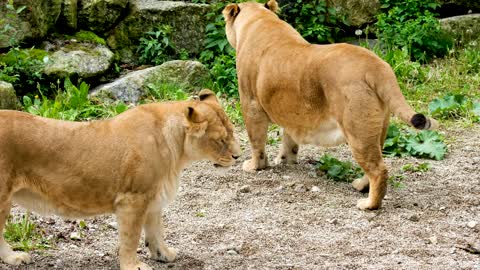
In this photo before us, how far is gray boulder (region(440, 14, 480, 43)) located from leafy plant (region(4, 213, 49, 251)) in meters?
7.25

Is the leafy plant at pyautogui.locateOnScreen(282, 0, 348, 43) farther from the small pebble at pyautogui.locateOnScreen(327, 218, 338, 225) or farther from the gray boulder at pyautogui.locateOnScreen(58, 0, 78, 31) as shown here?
the small pebble at pyautogui.locateOnScreen(327, 218, 338, 225)

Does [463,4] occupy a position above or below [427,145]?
below

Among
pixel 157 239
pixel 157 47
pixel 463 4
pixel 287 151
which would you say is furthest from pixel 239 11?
pixel 463 4

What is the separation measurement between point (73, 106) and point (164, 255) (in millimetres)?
3962

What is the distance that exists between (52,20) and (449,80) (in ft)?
16.5

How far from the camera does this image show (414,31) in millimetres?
11109

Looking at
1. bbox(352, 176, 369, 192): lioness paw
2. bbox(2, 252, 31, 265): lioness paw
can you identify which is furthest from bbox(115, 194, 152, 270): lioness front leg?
bbox(352, 176, 369, 192): lioness paw

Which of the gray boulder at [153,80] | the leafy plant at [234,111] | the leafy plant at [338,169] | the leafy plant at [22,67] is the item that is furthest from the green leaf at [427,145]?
the leafy plant at [22,67]

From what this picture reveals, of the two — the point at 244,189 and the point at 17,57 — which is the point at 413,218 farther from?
the point at 17,57

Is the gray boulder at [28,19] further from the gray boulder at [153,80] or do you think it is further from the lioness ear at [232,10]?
the lioness ear at [232,10]

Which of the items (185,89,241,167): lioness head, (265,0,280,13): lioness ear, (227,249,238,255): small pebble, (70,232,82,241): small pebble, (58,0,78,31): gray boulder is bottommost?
(58,0,78,31): gray boulder

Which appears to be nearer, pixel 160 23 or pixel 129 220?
pixel 129 220

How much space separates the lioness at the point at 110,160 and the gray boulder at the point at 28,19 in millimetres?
4859

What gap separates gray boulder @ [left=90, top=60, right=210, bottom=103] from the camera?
9.83 metres
